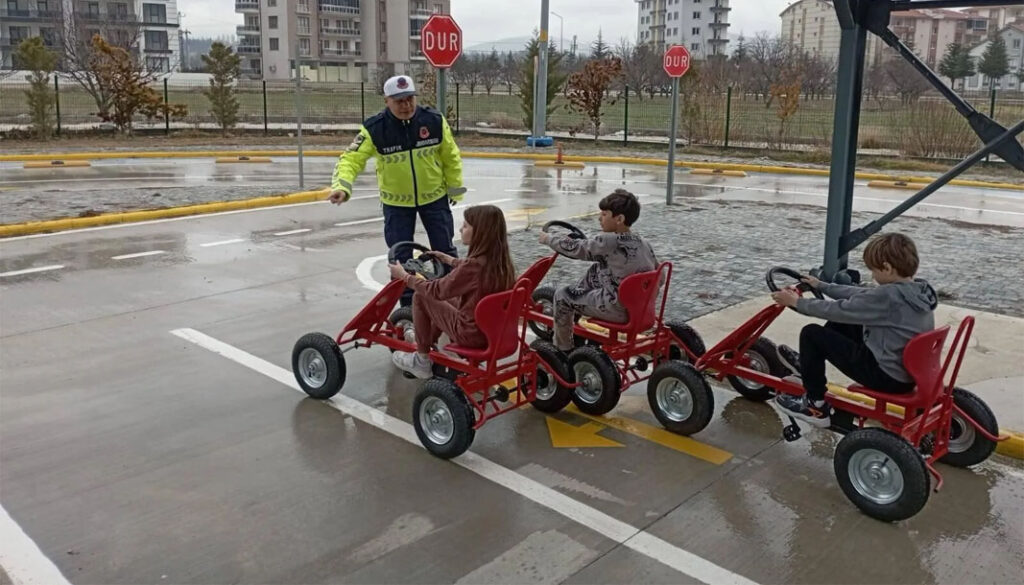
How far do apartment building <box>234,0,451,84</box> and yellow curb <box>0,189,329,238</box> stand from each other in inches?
3241

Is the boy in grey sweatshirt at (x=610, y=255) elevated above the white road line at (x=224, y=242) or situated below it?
above

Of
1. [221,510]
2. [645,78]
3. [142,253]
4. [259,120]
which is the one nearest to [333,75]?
[645,78]

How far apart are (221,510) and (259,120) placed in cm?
2913

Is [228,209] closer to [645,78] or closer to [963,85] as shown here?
[963,85]

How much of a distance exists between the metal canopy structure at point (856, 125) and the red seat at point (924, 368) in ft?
5.44

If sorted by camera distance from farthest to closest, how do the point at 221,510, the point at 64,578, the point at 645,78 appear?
the point at 645,78, the point at 221,510, the point at 64,578

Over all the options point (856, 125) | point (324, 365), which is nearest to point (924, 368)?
point (856, 125)

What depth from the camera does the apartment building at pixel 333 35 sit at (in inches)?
3748

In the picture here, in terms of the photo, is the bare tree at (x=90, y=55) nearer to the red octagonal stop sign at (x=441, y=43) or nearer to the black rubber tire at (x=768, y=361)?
the red octagonal stop sign at (x=441, y=43)

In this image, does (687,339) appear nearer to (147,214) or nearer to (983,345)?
(983,345)

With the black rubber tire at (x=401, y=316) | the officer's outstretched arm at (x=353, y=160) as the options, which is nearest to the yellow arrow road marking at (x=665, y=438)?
the black rubber tire at (x=401, y=316)

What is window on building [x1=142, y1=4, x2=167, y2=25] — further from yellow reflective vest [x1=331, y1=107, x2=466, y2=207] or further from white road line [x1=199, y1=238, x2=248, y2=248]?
yellow reflective vest [x1=331, y1=107, x2=466, y2=207]

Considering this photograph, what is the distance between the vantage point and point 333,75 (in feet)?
317

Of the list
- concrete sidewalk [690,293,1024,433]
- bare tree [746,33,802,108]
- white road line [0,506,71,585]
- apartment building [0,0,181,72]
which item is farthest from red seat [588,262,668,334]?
apartment building [0,0,181,72]
